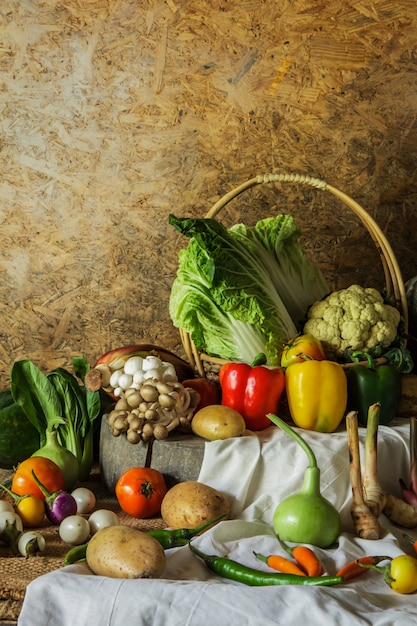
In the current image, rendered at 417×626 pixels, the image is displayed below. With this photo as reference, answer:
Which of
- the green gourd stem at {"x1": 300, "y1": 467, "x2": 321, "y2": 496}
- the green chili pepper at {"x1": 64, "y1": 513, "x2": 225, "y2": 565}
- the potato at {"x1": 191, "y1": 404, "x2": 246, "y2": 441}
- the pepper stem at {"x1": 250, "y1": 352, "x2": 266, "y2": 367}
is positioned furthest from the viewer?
the pepper stem at {"x1": 250, "y1": 352, "x2": 266, "y2": 367}

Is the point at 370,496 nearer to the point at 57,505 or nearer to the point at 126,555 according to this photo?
the point at 126,555

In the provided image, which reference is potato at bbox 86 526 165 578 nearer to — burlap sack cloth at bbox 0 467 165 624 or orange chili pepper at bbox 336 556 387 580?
burlap sack cloth at bbox 0 467 165 624

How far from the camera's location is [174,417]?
102 inches

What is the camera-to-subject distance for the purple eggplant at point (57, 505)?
2369 millimetres

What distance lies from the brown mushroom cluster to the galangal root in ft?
2.01

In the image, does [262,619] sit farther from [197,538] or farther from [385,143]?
[385,143]

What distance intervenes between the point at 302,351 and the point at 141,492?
0.79 meters

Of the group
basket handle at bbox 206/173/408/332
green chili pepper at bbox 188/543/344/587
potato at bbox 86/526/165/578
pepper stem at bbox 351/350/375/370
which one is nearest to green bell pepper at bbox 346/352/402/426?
pepper stem at bbox 351/350/375/370

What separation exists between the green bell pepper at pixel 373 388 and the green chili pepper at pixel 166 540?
0.83 m

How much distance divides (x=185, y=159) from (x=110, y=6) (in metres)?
0.78

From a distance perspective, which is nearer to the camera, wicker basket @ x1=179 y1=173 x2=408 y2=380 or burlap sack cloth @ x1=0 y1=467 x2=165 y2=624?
burlap sack cloth @ x1=0 y1=467 x2=165 y2=624

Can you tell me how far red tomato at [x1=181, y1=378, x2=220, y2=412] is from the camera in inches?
110

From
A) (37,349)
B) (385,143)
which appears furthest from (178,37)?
(37,349)

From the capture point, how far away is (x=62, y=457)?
2676 mm
